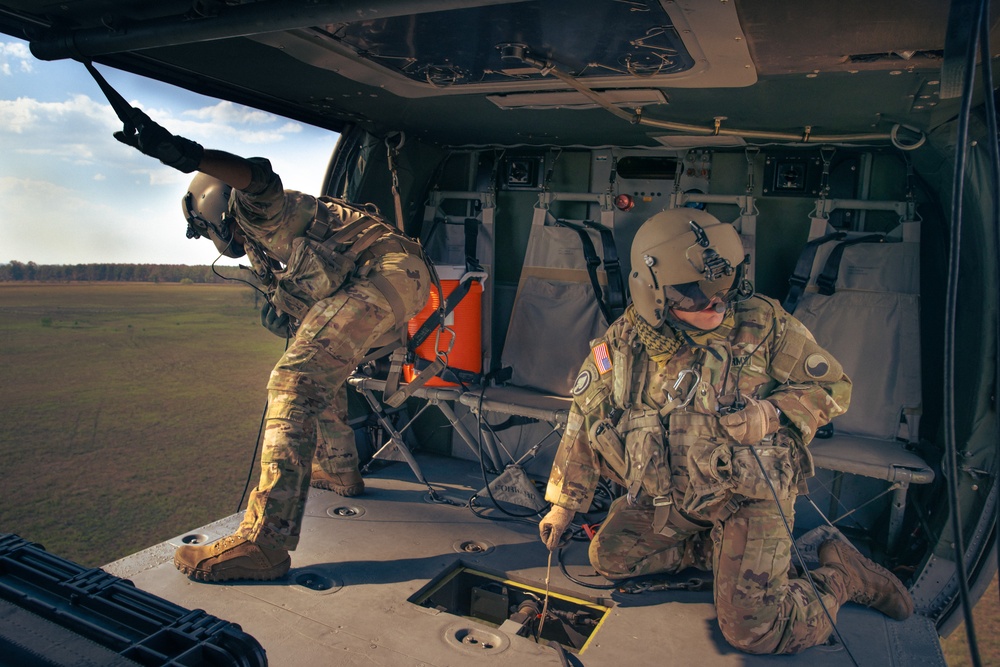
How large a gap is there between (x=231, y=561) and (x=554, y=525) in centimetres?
144

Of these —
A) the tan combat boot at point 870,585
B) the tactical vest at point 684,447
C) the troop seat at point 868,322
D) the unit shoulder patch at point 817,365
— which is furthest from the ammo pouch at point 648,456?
the troop seat at point 868,322

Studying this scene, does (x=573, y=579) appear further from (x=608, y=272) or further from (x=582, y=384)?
(x=608, y=272)

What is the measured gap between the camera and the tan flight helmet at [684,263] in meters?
2.74

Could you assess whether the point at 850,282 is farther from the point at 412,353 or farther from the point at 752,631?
the point at 412,353

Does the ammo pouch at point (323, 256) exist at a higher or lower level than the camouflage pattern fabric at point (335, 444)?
higher

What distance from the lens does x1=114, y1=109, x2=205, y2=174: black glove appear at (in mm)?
2904

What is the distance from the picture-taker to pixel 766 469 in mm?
2777

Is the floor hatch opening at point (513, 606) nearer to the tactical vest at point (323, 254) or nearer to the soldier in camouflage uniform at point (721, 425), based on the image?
the soldier in camouflage uniform at point (721, 425)

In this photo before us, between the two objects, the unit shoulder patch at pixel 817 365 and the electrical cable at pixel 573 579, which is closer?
the unit shoulder patch at pixel 817 365

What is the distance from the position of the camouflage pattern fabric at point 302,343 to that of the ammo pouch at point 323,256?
0.05 metres

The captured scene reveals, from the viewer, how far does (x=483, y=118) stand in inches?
159

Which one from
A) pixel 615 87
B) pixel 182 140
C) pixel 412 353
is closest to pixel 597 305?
pixel 412 353

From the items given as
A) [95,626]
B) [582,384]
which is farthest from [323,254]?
[95,626]

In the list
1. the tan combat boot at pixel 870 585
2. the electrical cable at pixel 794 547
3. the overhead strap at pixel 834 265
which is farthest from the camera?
the overhead strap at pixel 834 265
